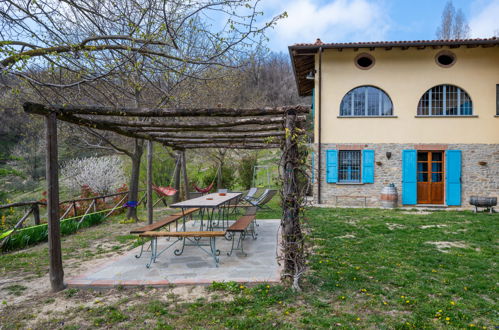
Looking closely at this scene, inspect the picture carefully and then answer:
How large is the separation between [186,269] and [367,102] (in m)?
9.21

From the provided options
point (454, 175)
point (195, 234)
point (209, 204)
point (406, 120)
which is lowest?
point (195, 234)

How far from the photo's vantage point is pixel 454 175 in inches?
411

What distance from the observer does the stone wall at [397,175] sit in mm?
10406

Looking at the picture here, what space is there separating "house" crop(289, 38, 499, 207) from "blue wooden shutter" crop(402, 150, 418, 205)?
3 centimetres

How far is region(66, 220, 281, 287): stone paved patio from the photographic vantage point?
12.0ft

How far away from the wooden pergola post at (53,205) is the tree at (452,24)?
126ft

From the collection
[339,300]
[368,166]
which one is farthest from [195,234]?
[368,166]

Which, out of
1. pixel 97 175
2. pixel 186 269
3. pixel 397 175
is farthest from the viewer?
pixel 97 175

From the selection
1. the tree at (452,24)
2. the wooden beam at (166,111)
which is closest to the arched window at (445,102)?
the wooden beam at (166,111)

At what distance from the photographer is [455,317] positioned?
2.76 metres

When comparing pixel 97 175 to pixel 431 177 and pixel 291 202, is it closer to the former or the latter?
pixel 291 202

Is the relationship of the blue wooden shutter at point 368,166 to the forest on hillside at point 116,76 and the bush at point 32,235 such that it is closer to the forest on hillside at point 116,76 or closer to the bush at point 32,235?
the forest on hillside at point 116,76

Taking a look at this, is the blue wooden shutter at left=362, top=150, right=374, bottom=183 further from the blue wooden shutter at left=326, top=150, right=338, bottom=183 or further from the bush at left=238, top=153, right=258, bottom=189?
the bush at left=238, top=153, right=258, bottom=189

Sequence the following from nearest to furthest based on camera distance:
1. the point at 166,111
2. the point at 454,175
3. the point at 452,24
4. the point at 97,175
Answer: the point at 166,111 < the point at 454,175 < the point at 97,175 < the point at 452,24
